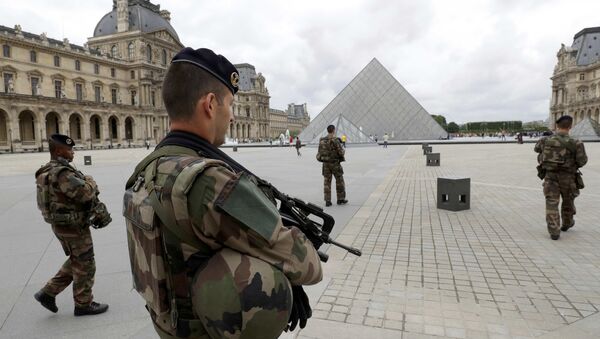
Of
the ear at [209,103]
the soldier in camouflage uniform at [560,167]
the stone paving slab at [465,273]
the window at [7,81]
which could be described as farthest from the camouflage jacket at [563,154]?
the window at [7,81]

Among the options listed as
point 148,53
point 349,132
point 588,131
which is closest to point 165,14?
point 148,53

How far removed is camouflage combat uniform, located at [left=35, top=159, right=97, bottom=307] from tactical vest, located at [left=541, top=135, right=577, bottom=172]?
5610mm

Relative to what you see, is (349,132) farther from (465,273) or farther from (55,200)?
(55,200)

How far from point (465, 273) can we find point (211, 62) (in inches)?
144

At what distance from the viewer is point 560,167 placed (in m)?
5.10

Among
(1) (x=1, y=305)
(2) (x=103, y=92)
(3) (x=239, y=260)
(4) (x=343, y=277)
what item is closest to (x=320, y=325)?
(4) (x=343, y=277)

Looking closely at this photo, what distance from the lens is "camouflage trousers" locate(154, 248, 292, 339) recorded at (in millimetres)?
1003

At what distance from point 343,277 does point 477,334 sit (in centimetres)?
141

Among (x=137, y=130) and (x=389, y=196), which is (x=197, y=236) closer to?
(x=389, y=196)

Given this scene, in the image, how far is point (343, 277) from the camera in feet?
12.5

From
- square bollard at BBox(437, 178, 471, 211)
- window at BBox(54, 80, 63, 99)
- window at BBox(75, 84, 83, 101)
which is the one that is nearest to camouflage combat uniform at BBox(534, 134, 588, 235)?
square bollard at BBox(437, 178, 471, 211)

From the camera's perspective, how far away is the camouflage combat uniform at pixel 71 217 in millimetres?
2787

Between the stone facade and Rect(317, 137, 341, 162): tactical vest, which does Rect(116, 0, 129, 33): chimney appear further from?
the stone facade

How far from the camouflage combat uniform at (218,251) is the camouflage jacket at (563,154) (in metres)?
5.26
